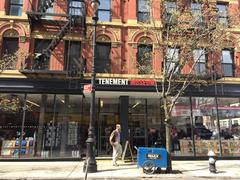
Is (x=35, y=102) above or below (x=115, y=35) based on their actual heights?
below

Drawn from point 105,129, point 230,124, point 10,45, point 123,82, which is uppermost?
point 10,45

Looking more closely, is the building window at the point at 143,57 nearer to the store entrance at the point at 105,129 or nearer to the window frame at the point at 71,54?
the store entrance at the point at 105,129

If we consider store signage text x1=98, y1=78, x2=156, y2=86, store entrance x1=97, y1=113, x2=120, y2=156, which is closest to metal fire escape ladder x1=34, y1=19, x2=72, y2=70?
store signage text x1=98, y1=78, x2=156, y2=86

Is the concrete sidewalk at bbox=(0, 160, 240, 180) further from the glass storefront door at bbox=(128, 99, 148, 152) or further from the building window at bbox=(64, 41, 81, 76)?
the building window at bbox=(64, 41, 81, 76)

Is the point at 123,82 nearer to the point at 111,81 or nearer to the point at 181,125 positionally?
the point at 111,81

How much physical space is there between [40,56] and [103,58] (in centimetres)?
386

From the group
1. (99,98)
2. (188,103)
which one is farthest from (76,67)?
(188,103)

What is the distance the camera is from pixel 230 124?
17.3 m

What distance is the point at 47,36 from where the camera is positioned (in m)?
16.8

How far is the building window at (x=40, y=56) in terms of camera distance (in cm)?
1610

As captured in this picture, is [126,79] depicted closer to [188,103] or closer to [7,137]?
[188,103]

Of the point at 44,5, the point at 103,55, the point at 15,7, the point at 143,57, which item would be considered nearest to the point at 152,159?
the point at 143,57

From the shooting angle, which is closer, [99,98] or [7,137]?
[7,137]

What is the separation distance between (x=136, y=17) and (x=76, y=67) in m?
5.14
